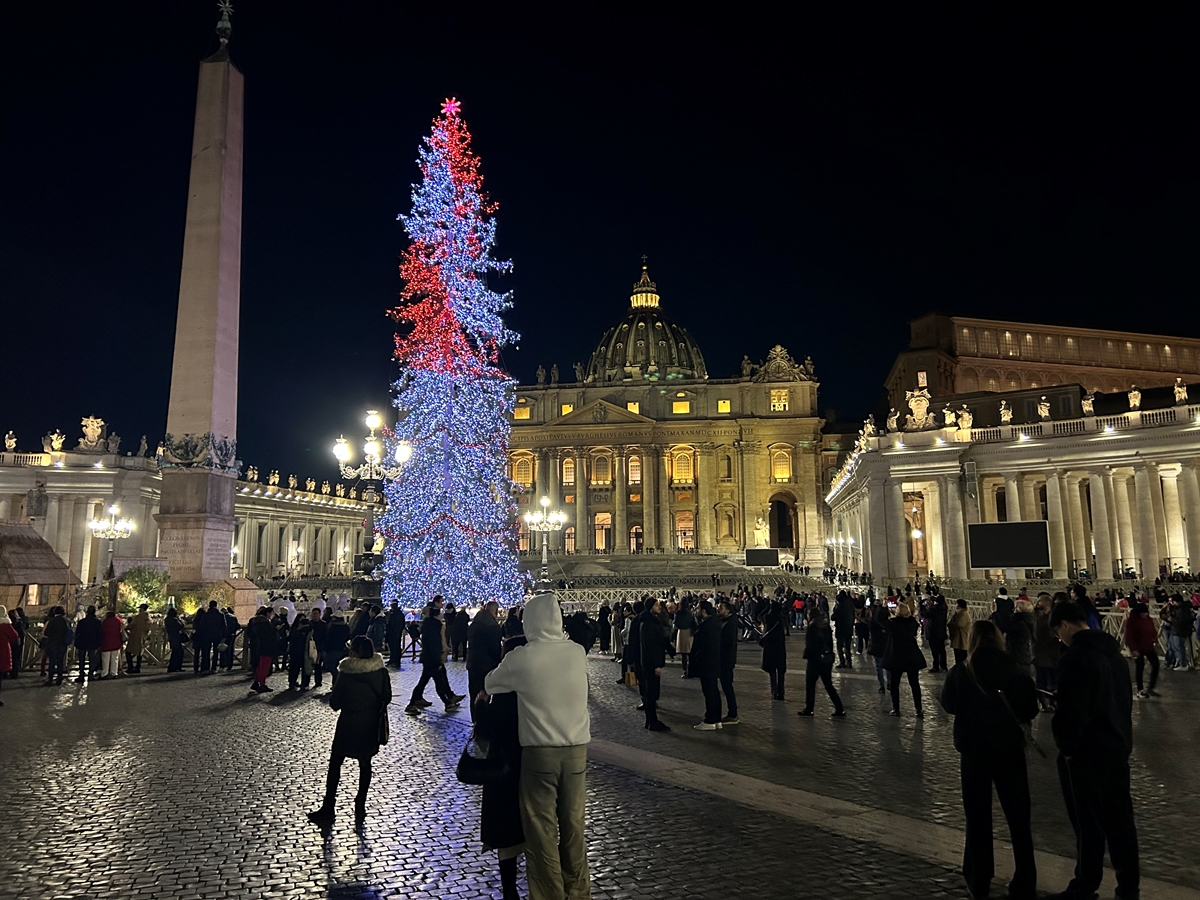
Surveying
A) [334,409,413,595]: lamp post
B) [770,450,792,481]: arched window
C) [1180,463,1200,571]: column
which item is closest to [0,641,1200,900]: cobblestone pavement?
[334,409,413,595]: lamp post

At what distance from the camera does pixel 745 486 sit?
7762 cm

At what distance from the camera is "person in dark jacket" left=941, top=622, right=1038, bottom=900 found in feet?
15.0

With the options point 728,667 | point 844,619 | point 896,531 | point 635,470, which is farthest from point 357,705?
point 635,470

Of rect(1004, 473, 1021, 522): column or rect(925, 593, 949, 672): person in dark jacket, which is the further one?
rect(1004, 473, 1021, 522): column

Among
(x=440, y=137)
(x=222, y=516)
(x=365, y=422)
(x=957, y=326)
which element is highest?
(x=957, y=326)

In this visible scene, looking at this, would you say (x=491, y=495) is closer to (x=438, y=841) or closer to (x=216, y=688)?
(x=216, y=688)

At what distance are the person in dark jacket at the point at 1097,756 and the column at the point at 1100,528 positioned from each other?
1359 inches

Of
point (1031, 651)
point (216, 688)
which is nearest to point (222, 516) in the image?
point (216, 688)

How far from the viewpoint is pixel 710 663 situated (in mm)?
9945

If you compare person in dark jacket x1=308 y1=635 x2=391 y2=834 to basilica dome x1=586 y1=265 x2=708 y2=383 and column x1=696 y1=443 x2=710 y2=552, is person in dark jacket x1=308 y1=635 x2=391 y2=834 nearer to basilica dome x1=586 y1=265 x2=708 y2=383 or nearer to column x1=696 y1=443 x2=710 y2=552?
column x1=696 y1=443 x2=710 y2=552

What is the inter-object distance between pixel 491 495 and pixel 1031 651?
13.4 meters

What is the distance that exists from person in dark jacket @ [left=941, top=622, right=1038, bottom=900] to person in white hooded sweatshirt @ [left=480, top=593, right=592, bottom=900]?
224 cm

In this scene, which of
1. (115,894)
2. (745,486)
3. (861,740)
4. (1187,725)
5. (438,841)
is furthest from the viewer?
(745,486)

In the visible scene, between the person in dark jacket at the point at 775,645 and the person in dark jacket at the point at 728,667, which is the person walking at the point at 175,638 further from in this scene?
the person in dark jacket at the point at 775,645
